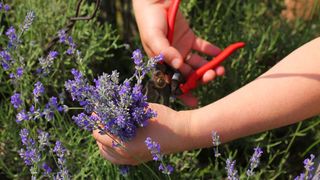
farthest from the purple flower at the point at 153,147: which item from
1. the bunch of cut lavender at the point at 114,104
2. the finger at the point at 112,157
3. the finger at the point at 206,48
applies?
the finger at the point at 206,48

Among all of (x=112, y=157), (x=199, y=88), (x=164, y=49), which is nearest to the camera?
(x=112, y=157)

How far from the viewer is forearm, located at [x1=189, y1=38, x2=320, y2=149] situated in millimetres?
1333

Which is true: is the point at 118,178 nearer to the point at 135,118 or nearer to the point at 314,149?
the point at 135,118

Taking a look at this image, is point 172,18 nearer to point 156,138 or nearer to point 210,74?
point 210,74

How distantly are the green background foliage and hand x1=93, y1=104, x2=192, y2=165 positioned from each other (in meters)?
0.09

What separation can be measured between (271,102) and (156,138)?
0.99ft

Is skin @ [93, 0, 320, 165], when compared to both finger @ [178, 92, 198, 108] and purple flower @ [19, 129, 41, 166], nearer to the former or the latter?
purple flower @ [19, 129, 41, 166]

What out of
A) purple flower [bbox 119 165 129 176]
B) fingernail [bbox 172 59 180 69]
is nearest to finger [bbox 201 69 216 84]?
fingernail [bbox 172 59 180 69]

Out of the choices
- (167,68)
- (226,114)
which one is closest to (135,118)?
(226,114)

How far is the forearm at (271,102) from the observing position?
1.33m

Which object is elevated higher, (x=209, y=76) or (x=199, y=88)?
(x=199, y=88)

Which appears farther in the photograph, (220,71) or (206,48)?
(206,48)

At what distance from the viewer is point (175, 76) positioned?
1512 mm

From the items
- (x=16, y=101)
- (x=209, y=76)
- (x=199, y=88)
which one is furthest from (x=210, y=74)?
(x=16, y=101)
